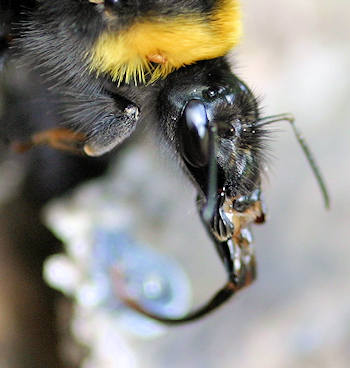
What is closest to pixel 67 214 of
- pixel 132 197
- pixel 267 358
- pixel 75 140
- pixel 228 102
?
pixel 132 197

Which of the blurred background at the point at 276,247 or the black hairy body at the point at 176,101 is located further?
the blurred background at the point at 276,247

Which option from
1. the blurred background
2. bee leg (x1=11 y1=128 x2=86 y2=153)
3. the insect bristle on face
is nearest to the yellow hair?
the insect bristle on face

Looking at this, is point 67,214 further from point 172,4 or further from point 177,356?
point 172,4

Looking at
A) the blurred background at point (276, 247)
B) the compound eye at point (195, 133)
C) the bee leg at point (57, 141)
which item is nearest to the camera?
the compound eye at point (195, 133)

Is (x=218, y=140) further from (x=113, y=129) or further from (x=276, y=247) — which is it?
(x=276, y=247)

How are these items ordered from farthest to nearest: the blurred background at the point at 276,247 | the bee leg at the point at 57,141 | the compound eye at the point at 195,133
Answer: the blurred background at the point at 276,247
the bee leg at the point at 57,141
the compound eye at the point at 195,133

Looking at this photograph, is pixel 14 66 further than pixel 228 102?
Yes

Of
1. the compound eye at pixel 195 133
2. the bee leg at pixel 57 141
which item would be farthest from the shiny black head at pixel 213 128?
the bee leg at pixel 57 141

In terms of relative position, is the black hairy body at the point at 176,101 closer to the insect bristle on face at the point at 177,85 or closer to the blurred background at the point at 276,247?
the insect bristle on face at the point at 177,85

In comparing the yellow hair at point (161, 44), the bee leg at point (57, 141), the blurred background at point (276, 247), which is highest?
the yellow hair at point (161, 44)

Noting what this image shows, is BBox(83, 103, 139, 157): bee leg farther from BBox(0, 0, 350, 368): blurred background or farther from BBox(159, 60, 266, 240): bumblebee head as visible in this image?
BBox(0, 0, 350, 368): blurred background
